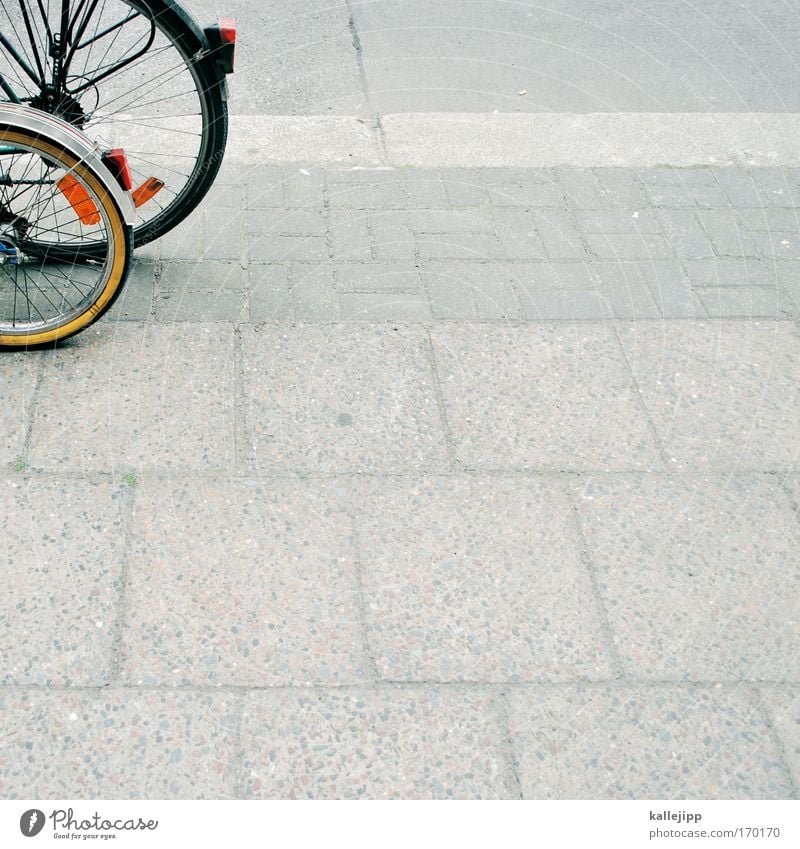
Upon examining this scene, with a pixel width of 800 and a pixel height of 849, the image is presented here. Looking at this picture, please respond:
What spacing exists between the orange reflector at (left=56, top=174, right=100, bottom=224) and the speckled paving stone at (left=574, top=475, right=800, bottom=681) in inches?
68.9

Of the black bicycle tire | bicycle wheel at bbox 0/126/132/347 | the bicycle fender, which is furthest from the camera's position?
the black bicycle tire

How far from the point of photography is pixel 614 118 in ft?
15.7

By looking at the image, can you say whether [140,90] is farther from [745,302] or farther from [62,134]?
[745,302]

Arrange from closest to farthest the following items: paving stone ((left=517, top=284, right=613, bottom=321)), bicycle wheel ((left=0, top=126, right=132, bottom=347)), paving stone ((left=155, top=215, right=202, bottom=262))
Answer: bicycle wheel ((left=0, top=126, right=132, bottom=347)) < paving stone ((left=517, top=284, right=613, bottom=321)) < paving stone ((left=155, top=215, right=202, bottom=262))

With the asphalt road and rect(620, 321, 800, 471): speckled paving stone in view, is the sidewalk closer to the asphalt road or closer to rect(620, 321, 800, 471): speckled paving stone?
rect(620, 321, 800, 471): speckled paving stone

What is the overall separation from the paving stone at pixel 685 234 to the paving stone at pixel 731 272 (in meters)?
0.07

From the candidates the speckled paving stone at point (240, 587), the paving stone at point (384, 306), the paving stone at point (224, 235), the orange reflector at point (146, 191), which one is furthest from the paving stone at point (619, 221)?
the speckled paving stone at point (240, 587)

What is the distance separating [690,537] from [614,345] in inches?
35.1

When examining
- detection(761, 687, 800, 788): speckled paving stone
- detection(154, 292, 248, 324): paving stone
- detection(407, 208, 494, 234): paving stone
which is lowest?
detection(761, 687, 800, 788): speckled paving stone

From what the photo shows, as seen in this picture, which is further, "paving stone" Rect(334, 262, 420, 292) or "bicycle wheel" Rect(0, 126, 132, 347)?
"paving stone" Rect(334, 262, 420, 292)

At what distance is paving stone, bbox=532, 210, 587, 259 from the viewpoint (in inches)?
150

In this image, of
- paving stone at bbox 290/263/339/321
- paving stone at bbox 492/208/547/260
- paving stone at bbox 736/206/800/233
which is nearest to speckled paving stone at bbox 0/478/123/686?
paving stone at bbox 290/263/339/321

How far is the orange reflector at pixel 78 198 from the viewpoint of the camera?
9.41ft

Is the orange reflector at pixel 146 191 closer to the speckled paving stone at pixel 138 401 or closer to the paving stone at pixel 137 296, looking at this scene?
the paving stone at pixel 137 296
